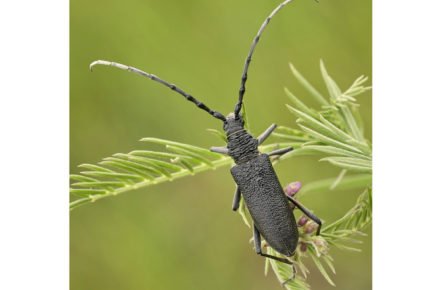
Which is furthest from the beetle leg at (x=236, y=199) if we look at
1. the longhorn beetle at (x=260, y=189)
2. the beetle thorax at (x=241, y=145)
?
the beetle thorax at (x=241, y=145)

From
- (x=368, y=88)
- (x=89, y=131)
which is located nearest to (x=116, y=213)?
(x=89, y=131)

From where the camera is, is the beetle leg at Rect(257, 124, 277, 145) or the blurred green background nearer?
the beetle leg at Rect(257, 124, 277, 145)

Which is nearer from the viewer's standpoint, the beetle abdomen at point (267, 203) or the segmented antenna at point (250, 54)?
the beetle abdomen at point (267, 203)

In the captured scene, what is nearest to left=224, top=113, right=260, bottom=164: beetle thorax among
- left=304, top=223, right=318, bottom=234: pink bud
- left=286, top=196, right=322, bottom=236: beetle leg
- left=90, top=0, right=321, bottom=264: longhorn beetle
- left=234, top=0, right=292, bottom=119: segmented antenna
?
left=90, top=0, right=321, bottom=264: longhorn beetle

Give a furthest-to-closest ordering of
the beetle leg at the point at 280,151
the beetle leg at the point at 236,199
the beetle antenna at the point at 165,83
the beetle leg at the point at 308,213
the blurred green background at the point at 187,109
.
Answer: the blurred green background at the point at 187,109 < the beetle antenna at the point at 165,83 < the beetle leg at the point at 236,199 < the beetle leg at the point at 280,151 < the beetle leg at the point at 308,213

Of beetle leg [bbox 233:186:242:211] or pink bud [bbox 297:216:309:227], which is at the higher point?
beetle leg [bbox 233:186:242:211]

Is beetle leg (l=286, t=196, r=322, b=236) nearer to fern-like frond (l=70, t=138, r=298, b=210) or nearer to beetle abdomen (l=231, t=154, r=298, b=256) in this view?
beetle abdomen (l=231, t=154, r=298, b=256)

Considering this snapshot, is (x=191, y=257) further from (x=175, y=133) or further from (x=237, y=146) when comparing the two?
(x=237, y=146)

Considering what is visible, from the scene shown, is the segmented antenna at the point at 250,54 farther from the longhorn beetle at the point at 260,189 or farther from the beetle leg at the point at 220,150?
the beetle leg at the point at 220,150

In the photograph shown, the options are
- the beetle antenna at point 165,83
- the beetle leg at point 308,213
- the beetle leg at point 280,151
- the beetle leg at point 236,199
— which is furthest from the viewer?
the beetle antenna at point 165,83
